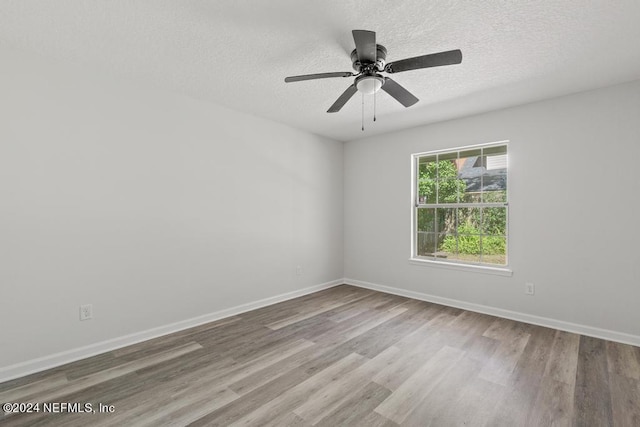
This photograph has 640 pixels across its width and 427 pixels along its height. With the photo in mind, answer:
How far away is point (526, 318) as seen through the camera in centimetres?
339

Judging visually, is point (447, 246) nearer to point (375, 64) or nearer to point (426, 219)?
point (426, 219)

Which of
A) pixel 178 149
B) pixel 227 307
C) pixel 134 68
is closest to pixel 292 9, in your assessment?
pixel 134 68

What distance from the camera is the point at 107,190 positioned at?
2725mm

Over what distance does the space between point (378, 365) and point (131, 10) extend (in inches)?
123

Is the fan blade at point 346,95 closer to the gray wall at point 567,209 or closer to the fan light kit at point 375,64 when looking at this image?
the fan light kit at point 375,64

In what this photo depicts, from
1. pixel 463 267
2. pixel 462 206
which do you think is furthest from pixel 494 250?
pixel 462 206

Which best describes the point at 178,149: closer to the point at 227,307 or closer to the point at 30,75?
the point at 30,75

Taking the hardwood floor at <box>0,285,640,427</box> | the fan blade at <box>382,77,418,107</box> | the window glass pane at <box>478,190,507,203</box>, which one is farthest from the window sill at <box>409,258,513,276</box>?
the fan blade at <box>382,77,418,107</box>

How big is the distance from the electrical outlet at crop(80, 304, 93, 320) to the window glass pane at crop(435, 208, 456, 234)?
4153 millimetres

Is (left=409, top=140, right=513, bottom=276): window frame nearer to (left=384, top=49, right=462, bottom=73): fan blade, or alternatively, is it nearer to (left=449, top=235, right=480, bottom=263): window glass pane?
(left=449, top=235, right=480, bottom=263): window glass pane

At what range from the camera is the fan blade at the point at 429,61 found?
1.81 meters

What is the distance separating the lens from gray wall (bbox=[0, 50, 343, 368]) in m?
2.33

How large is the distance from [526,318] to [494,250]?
0.84 metres

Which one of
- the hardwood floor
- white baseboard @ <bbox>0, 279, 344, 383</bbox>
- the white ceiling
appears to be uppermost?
the white ceiling
